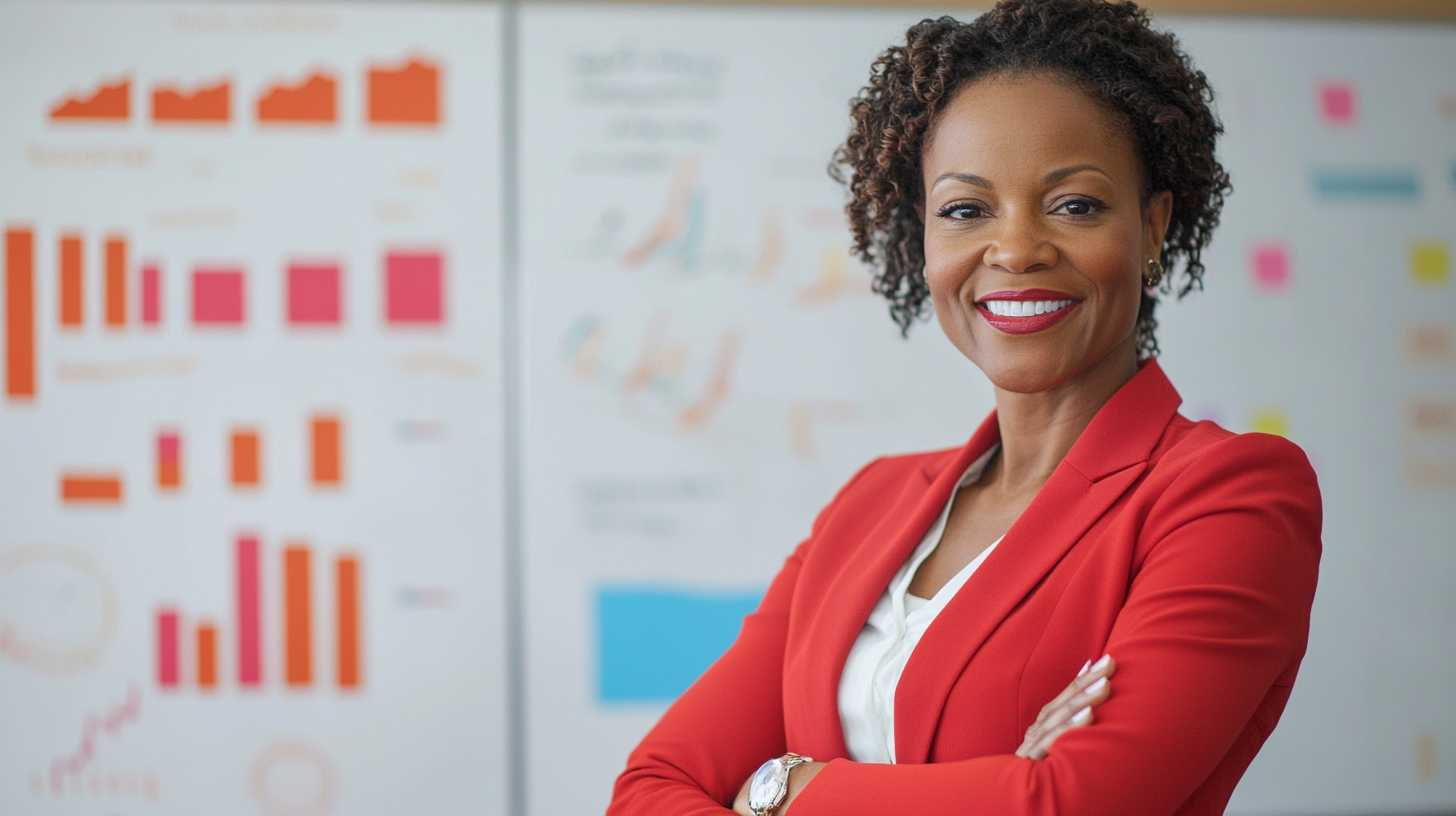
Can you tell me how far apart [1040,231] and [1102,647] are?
0.40 meters

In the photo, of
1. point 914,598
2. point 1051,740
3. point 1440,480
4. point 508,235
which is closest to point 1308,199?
point 1440,480

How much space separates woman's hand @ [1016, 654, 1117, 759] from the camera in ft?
3.18

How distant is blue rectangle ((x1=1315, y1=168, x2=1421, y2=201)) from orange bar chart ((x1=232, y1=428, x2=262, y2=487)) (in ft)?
8.20

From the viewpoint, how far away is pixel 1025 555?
1.12 meters

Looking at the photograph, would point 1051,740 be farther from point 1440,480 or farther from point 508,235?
point 1440,480

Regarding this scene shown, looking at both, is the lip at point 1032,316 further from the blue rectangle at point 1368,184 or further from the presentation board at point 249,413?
the blue rectangle at point 1368,184

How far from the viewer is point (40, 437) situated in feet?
8.30

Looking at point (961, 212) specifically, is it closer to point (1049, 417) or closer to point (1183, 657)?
point (1049, 417)

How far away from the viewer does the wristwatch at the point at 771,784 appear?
1.18 m

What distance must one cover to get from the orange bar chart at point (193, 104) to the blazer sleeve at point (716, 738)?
1.87 meters

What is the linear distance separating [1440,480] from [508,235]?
2.26 m

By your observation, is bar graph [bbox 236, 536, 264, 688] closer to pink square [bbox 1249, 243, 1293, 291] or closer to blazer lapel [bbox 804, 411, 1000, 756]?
blazer lapel [bbox 804, 411, 1000, 756]

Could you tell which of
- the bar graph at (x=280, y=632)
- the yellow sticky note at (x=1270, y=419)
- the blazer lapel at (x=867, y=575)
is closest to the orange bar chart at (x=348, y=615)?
the bar graph at (x=280, y=632)

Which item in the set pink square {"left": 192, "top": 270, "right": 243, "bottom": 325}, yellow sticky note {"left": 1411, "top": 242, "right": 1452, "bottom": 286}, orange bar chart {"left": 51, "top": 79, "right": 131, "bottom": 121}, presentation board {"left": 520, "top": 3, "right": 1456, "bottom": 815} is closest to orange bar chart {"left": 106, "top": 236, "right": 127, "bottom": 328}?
pink square {"left": 192, "top": 270, "right": 243, "bottom": 325}
